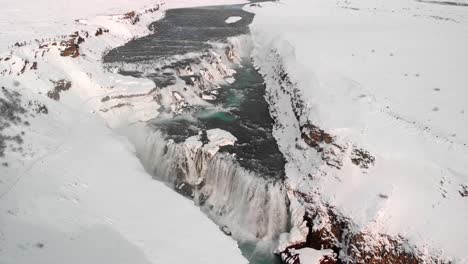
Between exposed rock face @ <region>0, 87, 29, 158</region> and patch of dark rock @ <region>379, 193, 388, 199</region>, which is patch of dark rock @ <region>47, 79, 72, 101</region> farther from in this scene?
patch of dark rock @ <region>379, 193, 388, 199</region>

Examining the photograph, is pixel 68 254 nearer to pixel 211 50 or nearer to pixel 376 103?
pixel 376 103

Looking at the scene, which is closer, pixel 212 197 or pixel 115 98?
pixel 212 197

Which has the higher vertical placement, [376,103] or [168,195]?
[376,103]

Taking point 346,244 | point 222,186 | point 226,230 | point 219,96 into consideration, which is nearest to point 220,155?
point 222,186

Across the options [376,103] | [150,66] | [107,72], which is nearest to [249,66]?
[150,66]

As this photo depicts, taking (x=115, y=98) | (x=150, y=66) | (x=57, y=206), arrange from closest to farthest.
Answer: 1. (x=57, y=206)
2. (x=115, y=98)
3. (x=150, y=66)

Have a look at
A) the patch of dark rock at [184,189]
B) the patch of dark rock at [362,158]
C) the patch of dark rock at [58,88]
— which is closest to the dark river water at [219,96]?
the patch of dark rock at [184,189]
